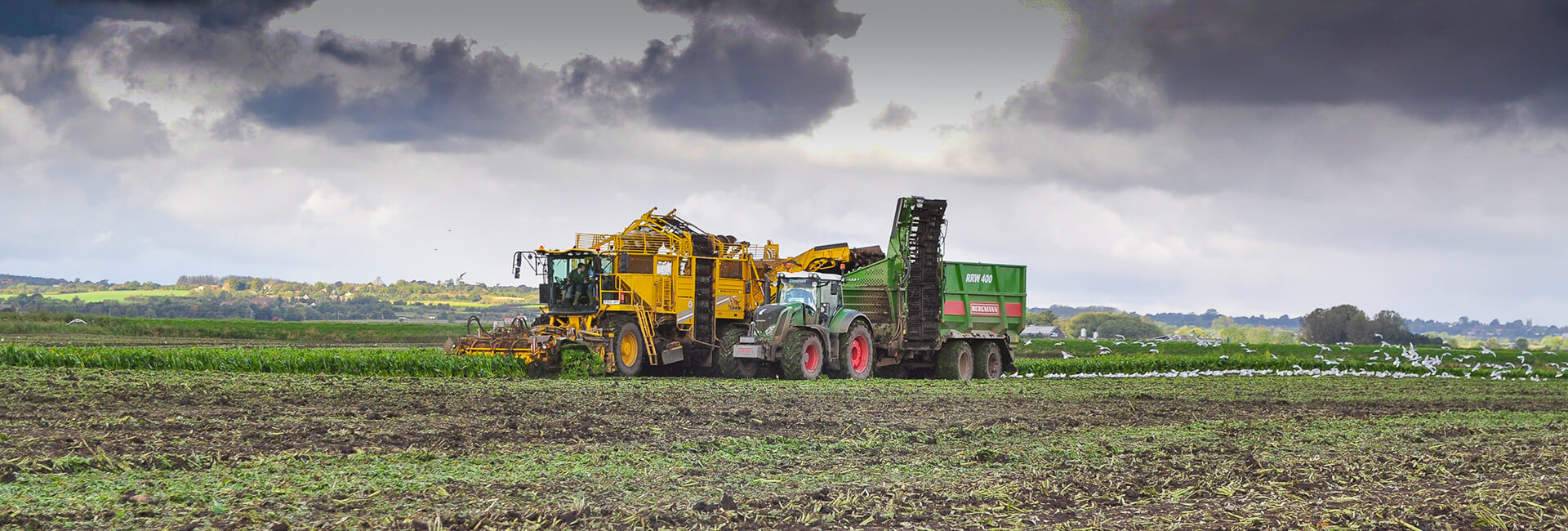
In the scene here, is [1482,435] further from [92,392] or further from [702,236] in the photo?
[92,392]

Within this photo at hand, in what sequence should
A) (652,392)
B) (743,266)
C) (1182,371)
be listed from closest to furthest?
(652,392), (743,266), (1182,371)

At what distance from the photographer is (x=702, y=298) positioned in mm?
21438

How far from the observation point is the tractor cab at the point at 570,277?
69.0ft

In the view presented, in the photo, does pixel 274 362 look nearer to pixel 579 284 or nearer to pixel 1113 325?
pixel 579 284

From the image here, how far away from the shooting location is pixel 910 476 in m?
8.92

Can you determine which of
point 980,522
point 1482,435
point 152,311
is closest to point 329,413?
point 980,522

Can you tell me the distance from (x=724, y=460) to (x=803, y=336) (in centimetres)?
1152

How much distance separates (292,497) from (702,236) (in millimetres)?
14666

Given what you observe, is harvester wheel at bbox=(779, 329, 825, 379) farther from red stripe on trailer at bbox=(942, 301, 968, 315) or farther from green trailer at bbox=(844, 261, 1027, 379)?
red stripe on trailer at bbox=(942, 301, 968, 315)

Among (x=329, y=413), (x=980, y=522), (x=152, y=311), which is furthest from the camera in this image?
(x=152, y=311)

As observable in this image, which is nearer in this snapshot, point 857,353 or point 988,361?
point 857,353

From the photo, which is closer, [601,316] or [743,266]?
[601,316]

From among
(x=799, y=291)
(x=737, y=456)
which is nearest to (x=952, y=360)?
(x=799, y=291)

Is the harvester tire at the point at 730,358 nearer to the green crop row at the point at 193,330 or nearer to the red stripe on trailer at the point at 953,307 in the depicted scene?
the red stripe on trailer at the point at 953,307
